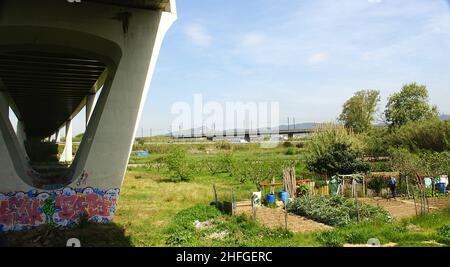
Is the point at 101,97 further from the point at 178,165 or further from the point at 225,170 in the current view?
the point at 225,170

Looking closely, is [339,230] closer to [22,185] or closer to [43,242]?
[43,242]

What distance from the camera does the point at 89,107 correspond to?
35625 mm

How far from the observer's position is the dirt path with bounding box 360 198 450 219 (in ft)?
46.4

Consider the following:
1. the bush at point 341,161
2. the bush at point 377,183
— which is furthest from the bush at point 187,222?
the bush at point 341,161

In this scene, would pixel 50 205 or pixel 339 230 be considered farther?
pixel 50 205

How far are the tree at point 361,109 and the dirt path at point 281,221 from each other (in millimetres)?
48890

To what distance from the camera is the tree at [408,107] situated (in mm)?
52094

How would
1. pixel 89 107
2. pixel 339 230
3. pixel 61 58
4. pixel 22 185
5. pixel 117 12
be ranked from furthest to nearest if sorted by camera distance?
1. pixel 89 107
2. pixel 61 58
3. pixel 117 12
4. pixel 22 185
5. pixel 339 230

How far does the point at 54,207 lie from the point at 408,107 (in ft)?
170

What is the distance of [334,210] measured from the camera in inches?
530

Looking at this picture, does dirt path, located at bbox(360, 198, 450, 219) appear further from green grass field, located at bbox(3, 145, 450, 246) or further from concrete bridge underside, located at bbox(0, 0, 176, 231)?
concrete bridge underside, located at bbox(0, 0, 176, 231)

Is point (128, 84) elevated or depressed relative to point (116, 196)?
elevated
